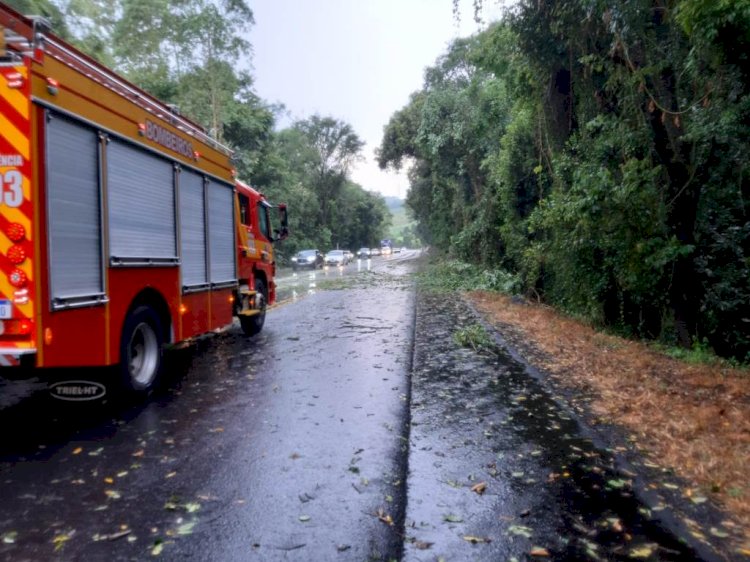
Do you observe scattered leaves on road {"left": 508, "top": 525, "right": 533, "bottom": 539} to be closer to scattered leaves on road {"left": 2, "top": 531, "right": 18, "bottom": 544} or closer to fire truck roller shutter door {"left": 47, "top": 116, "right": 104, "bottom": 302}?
scattered leaves on road {"left": 2, "top": 531, "right": 18, "bottom": 544}

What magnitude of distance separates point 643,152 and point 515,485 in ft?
27.7

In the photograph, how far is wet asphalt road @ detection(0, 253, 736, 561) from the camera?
359 centimetres

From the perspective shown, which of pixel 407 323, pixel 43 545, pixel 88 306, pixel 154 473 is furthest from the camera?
pixel 407 323

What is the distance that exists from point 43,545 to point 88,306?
270 cm

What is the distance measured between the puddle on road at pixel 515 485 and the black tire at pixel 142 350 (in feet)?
10.2

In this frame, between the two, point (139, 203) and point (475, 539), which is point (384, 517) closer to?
point (475, 539)

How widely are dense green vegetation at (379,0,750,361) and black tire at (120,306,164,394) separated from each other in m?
7.12

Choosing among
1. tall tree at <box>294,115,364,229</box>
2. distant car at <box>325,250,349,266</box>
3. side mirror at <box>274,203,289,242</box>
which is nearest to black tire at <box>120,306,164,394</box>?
side mirror at <box>274,203,289,242</box>

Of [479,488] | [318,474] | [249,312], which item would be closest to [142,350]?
[318,474]

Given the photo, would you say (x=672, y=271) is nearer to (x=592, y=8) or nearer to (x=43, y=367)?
(x=592, y=8)

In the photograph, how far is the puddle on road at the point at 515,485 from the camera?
11.8ft

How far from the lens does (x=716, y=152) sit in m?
10.0

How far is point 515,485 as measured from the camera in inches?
176

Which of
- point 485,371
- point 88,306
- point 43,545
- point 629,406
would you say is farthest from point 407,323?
point 43,545
